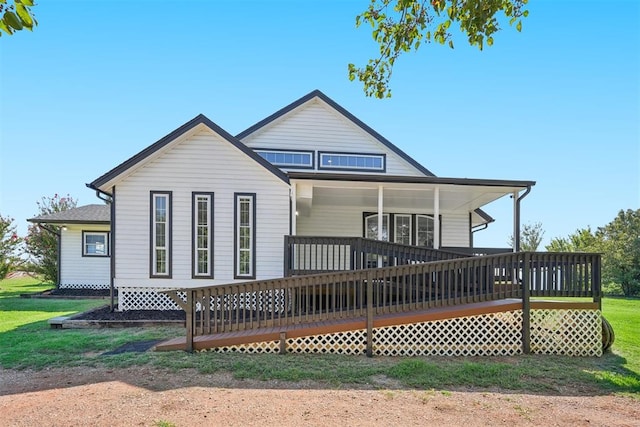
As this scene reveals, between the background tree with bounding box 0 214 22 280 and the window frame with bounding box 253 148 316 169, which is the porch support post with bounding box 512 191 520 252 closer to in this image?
the window frame with bounding box 253 148 316 169

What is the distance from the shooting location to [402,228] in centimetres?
1323

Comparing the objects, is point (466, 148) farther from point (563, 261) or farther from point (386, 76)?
point (386, 76)

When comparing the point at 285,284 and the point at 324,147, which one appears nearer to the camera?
the point at 285,284

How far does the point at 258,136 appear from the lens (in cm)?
1345

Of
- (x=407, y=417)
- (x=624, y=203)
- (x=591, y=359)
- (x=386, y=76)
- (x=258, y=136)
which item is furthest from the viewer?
(x=624, y=203)

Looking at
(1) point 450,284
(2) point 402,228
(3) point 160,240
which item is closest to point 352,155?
(2) point 402,228

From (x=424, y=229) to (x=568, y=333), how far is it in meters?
6.99

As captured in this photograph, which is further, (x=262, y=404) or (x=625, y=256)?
(x=625, y=256)

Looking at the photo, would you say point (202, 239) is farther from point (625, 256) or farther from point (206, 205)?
point (625, 256)

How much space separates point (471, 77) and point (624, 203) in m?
21.4

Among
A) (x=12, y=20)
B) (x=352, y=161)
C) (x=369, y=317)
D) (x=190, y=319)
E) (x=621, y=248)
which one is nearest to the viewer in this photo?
(x=12, y=20)

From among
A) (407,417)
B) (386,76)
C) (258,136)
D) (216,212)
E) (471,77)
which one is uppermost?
(471,77)

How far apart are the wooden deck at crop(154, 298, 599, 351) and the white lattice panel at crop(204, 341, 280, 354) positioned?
0.26 ft

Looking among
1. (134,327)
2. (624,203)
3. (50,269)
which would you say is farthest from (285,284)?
(624,203)
